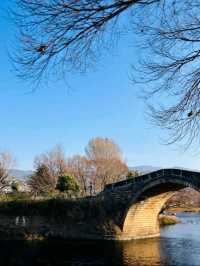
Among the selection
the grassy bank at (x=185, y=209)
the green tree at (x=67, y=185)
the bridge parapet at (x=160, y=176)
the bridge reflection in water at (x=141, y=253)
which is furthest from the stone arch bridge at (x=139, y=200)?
the grassy bank at (x=185, y=209)

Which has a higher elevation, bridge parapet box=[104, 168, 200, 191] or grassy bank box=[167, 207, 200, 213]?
bridge parapet box=[104, 168, 200, 191]

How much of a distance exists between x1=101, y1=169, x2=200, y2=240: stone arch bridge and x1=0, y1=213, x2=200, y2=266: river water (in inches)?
152

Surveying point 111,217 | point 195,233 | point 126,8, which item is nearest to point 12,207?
point 111,217

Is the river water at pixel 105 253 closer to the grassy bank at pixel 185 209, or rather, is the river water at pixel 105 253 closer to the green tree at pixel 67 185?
the green tree at pixel 67 185

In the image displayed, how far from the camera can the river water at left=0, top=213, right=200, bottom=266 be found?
28609 millimetres

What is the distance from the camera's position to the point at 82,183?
68.5 meters

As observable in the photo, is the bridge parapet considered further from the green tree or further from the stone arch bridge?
the green tree

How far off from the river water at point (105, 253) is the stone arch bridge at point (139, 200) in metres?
3.85

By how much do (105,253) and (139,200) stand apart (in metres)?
13.7

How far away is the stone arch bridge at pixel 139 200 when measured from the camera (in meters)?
43.3

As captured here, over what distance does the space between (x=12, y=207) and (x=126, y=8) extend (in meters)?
44.4

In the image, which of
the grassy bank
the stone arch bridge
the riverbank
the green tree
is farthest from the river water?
the grassy bank

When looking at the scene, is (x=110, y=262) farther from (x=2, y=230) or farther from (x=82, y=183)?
(x=82, y=183)

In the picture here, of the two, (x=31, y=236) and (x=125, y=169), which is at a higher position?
(x=125, y=169)
